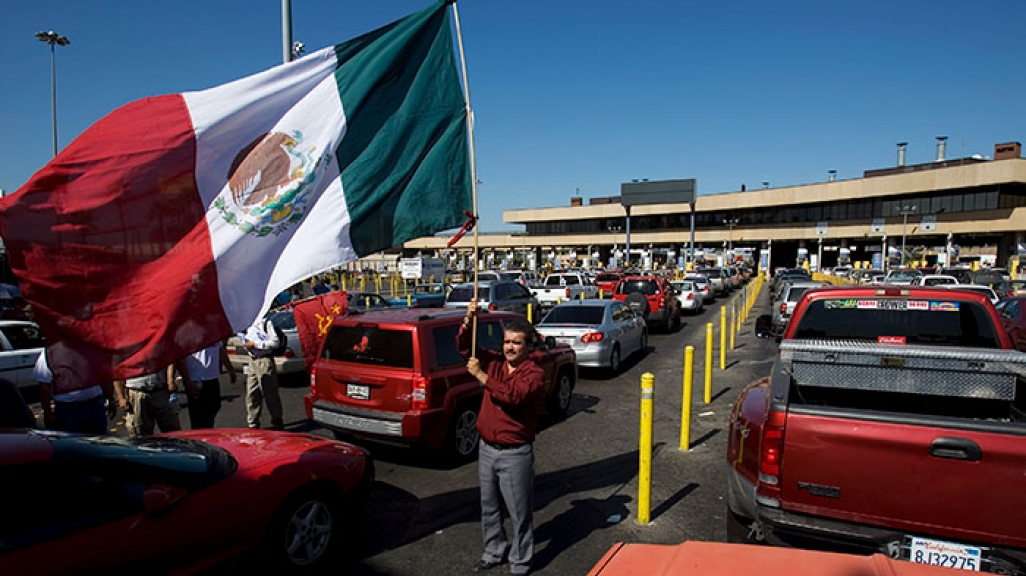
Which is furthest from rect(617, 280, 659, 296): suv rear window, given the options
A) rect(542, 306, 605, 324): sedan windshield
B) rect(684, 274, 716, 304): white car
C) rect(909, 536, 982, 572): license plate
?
rect(909, 536, 982, 572): license plate

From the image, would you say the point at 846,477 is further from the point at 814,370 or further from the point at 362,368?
the point at 362,368

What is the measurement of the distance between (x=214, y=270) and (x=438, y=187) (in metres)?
1.65

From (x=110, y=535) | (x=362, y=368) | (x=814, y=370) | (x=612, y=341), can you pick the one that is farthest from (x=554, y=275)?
(x=110, y=535)

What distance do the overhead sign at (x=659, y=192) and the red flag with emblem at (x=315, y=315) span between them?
2201 inches

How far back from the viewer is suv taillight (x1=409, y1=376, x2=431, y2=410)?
5898 millimetres

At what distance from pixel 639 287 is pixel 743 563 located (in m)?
17.8

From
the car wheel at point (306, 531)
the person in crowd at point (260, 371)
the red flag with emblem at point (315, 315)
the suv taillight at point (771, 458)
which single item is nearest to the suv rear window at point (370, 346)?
the person in crowd at point (260, 371)

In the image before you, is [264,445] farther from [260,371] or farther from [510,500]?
[260,371]

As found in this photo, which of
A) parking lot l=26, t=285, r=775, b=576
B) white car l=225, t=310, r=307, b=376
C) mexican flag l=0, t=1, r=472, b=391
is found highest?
mexican flag l=0, t=1, r=472, b=391

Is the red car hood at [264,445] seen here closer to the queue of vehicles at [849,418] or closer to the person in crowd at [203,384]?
the queue of vehicles at [849,418]

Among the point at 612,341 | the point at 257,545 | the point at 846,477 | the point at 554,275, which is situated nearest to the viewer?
the point at 846,477

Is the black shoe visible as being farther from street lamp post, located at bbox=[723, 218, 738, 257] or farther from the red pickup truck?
street lamp post, located at bbox=[723, 218, 738, 257]

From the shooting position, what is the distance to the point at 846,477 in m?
3.24

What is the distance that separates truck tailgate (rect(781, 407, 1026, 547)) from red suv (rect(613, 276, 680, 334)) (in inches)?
557
